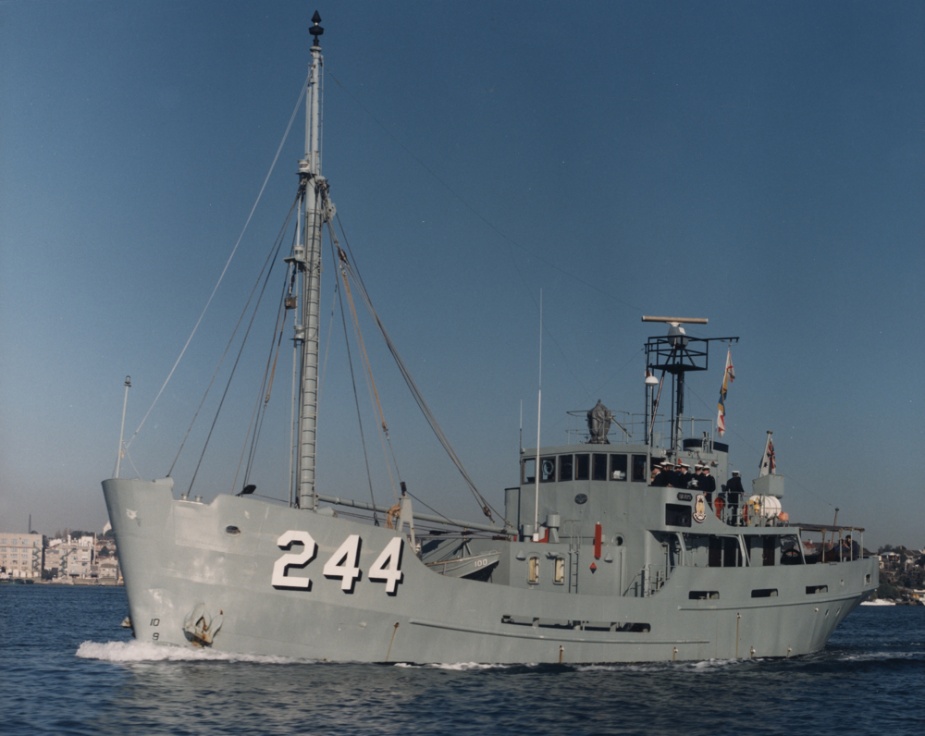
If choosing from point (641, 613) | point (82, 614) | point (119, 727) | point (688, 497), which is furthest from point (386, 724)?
point (82, 614)

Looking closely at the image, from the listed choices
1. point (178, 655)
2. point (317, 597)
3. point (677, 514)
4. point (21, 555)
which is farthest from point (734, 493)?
point (21, 555)

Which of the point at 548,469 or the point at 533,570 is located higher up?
the point at 548,469

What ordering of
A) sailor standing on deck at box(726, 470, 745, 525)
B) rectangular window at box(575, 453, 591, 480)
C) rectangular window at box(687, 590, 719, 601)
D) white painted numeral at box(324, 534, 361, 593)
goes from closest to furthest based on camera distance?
white painted numeral at box(324, 534, 361, 593) → rectangular window at box(687, 590, 719, 601) → rectangular window at box(575, 453, 591, 480) → sailor standing on deck at box(726, 470, 745, 525)

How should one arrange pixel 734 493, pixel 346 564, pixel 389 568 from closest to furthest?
pixel 346 564 → pixel 389 568 → pixel 734 493

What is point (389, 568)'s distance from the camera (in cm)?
2253

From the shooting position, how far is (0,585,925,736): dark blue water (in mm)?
17406

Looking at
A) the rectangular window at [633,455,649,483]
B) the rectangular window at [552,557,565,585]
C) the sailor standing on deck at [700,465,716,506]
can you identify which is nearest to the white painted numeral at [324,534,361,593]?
the rectangular window at [552,557,565,585]

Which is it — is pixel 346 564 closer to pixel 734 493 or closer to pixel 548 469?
pixel 548 469

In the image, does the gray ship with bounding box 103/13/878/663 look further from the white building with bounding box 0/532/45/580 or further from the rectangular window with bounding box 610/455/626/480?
the white building with bounding box 0/532/45/580

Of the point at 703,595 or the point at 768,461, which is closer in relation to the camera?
the point at 703,595

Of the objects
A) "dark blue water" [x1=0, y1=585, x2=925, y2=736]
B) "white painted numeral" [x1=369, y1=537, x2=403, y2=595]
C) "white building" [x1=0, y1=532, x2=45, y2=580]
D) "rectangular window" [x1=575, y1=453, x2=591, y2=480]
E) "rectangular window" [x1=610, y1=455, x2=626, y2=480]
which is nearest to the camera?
"dark blue water" [x1=0, y1=585, x2=925, y2=736]

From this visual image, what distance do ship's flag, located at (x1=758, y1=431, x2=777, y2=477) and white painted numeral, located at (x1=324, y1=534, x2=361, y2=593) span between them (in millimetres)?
15443

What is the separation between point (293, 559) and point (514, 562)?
6.49m

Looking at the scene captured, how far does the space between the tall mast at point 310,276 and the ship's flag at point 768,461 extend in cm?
Result: 1560
